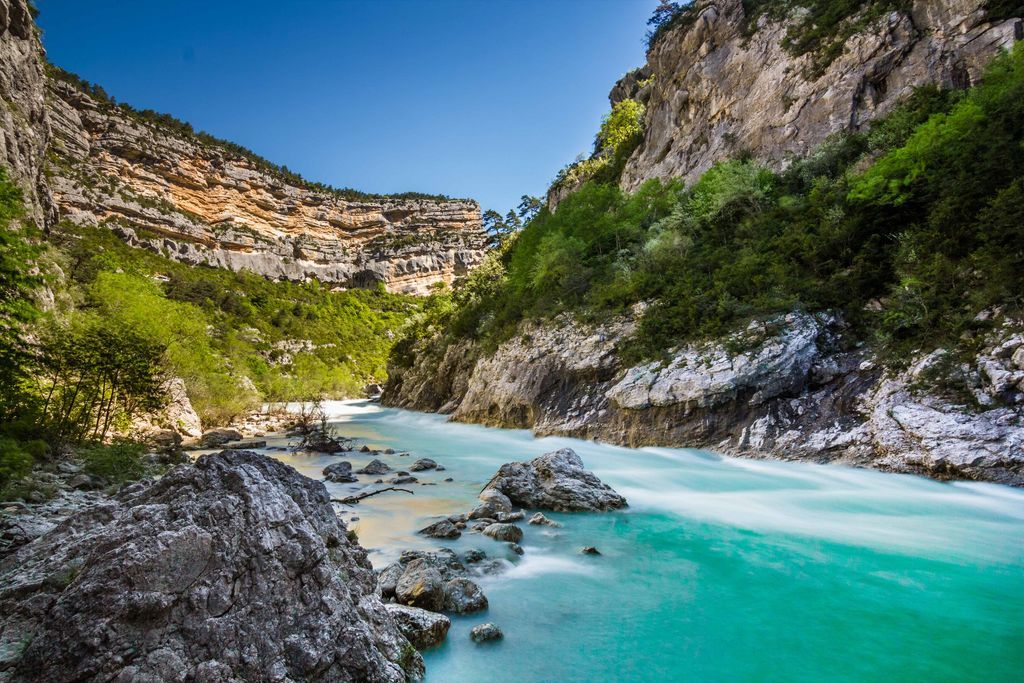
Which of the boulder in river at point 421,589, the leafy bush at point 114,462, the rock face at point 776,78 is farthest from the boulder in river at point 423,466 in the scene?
the rock face at point 776,78

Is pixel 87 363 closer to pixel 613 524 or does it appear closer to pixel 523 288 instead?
pixel 613 524

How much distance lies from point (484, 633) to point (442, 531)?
3.37 meters

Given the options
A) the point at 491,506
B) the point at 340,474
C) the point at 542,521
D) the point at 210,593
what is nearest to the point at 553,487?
the point at 542,521

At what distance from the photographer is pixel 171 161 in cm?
9762

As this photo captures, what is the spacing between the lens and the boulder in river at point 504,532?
8.14 m

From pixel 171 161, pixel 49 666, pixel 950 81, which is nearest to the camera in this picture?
pixel 49 666

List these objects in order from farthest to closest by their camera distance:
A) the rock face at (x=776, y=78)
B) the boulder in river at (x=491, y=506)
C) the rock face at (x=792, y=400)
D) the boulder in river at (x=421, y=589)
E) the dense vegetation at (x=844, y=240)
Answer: the rock face at (x=776, y=78)
the dense vegetation at (x=844, y=240)
the rock face at (x=792, y=400)
the boulder in river at (x=491, y=506)
the boulder in river at (x=421, y=589)

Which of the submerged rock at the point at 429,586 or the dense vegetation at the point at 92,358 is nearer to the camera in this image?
the submerged rock at the point at 429,586

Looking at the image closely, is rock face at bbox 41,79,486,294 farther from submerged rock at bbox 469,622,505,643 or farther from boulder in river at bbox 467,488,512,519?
submerged rock at bbox 469,622,505,643

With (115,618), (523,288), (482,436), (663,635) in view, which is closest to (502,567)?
(663,635)

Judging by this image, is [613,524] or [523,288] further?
[523,288]

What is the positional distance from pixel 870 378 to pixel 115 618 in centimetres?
1664

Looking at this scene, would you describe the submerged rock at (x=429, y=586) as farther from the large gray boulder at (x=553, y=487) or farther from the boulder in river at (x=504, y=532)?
the large gray boulder at (x=553, y=487)

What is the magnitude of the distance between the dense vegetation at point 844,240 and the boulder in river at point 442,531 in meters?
12.2
